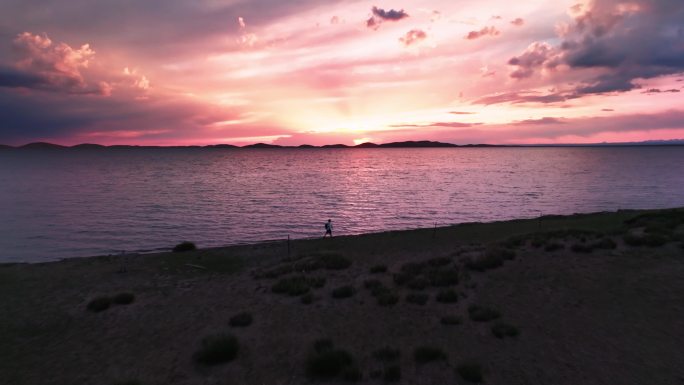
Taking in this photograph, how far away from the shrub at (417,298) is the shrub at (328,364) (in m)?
4.83

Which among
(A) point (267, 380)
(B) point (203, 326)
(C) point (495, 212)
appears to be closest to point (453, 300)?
(A) point (267, 380)

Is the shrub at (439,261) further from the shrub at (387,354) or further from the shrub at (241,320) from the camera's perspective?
the shrub at (241,320)

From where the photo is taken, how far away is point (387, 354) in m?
11.2

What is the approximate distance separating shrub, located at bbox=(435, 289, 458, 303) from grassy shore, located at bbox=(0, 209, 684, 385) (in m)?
0.04

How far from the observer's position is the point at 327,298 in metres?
16.1

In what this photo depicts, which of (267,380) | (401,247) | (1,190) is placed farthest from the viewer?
(1,190)

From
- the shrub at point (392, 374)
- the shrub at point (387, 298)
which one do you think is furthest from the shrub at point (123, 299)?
the shrub at point (392, 374)

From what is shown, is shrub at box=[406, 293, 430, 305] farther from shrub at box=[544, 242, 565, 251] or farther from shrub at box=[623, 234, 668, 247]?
shrub at box=[623, 234, 668, 247]

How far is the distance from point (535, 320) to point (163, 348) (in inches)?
480

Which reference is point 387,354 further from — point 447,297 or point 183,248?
point 183,248

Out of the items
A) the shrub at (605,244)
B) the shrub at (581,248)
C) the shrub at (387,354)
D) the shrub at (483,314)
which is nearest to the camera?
the shrub at (387,354)

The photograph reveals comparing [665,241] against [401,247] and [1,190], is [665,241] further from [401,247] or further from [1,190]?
[1,190]

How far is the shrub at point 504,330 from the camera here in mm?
12031

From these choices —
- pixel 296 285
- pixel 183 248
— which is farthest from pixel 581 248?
pixel 183 248
